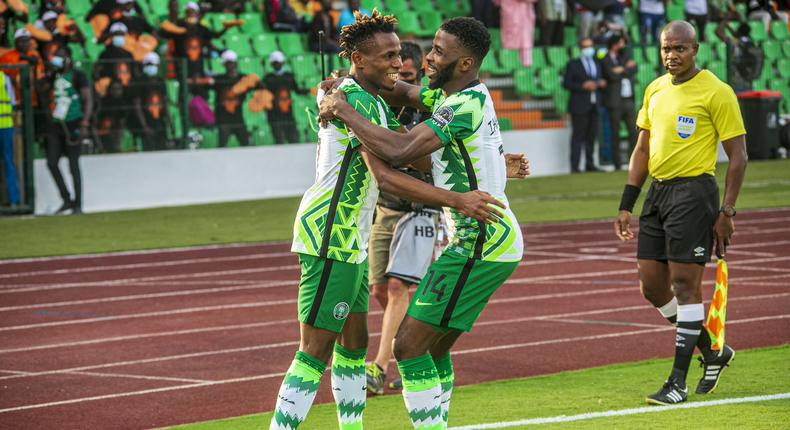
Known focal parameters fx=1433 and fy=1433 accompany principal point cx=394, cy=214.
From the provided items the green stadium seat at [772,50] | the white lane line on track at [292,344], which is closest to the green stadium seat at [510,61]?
the green stadium seat at [772,50]

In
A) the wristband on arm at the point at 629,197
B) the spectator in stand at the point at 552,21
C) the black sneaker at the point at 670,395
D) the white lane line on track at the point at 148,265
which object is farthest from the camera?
the spectator in stand at the point at 552,21

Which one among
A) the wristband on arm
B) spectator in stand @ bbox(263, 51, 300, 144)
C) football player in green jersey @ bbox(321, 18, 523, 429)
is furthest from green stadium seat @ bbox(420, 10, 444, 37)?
football player in green jersey @ bbox(321, 18, 523, 429)

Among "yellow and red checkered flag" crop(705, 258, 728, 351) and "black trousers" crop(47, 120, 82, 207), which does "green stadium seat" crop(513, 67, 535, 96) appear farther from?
"yellow and red checkered flag" crop(705, 258, 728, 351)

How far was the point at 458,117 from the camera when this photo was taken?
20.6 ft

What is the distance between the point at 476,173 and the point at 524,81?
2276cm

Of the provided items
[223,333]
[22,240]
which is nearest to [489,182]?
[223,333]

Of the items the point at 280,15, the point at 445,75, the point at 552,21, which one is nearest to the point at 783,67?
the point at 552,21

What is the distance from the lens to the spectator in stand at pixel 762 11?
34.8 metres

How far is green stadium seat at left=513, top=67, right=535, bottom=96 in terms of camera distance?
94.7 feet

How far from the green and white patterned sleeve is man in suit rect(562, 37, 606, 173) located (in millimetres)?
21594

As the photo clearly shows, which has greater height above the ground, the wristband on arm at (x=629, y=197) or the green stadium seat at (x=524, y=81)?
the wristband on arm at (x=629, y=197)

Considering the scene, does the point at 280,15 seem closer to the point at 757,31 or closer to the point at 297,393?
the point at 757,31

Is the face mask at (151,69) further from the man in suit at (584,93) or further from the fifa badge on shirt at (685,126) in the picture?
the fifa badge on shirt at (685,126)

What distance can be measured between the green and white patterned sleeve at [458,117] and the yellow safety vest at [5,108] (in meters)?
16.1
